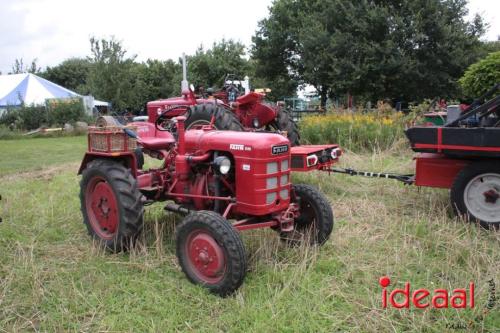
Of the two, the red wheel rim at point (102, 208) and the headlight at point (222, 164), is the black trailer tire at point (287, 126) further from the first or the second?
the headlight at point (222, 164)

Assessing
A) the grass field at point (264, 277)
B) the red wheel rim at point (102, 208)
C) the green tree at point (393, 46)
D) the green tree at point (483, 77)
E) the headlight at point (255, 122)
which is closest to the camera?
the grass field at point (264, 277)

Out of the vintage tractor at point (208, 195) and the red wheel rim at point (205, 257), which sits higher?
the vintage tractor at point (208, 195)

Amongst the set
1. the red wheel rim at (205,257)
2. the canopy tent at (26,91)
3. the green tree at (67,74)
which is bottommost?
the red wheel rim at (205,257)

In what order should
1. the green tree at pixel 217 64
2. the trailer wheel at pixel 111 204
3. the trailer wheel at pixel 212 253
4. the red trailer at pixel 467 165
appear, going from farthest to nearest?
the green tree at pixel 217 64
the red trailer at pixel 467 165
the trailer wheel at pixel 111 204
the trailer wheel at pixel 212 253

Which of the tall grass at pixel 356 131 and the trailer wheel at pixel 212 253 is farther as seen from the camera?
the tall grass at pixel 356 131

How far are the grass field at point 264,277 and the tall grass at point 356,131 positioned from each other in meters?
3.86

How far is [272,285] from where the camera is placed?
130 inches

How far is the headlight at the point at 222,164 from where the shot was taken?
343 cm

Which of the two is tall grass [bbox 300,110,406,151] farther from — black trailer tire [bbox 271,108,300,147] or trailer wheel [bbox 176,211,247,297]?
trailer wheel [bbox 176,211,247,297]

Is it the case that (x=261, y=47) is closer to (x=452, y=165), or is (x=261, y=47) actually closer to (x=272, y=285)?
(x=452, y=165)

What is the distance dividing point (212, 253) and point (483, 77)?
9.35 m

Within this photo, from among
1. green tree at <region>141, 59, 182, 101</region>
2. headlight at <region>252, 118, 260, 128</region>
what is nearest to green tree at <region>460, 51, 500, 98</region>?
headlight at <region>252, 118, 260, 128</region>

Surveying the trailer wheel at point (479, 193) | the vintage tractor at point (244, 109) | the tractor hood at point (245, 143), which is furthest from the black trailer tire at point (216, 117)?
the trailer wheel at point (479, 193)

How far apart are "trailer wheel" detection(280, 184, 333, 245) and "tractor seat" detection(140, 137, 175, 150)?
66.5 inches
